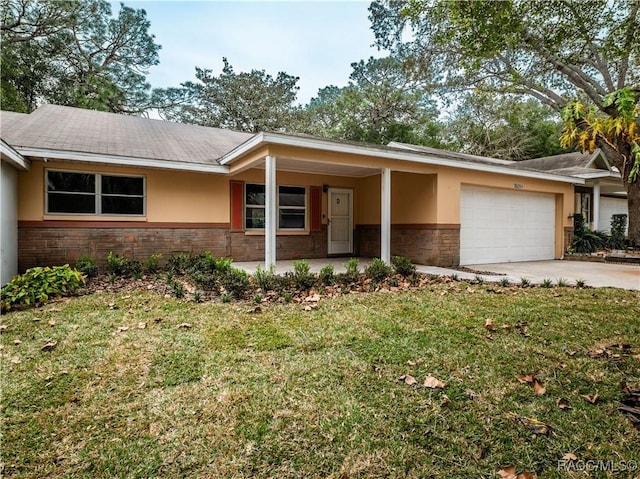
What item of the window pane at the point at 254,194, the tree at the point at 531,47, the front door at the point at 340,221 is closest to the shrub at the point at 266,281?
the window pane at the point at 254,194

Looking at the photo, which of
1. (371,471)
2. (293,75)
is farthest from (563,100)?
(293,75)

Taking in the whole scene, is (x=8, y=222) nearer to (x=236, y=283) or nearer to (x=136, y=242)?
(x=136, y=242)

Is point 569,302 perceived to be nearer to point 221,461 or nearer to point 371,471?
point 371,471

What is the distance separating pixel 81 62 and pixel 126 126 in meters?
14.4

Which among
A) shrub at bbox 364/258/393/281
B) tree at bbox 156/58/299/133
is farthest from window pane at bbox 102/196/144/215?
tree at bbox 156/58/299/133

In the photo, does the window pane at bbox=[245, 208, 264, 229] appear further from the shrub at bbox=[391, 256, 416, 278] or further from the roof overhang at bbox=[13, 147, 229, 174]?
the shrub at bbox=[391, 256, 416, 278]

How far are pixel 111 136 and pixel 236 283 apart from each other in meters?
6.29

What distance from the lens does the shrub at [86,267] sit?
7.34 meters

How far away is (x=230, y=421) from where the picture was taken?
2.44 m

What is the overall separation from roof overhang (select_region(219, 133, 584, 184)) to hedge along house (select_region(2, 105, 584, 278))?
29 mm

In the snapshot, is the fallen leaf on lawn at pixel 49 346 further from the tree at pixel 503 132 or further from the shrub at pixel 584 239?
the tree at pixel 503 132

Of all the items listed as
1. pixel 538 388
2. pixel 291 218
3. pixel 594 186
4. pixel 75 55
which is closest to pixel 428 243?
pixel 291 218

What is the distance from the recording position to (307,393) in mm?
2777

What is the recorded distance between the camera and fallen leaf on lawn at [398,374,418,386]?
2.91 meters
